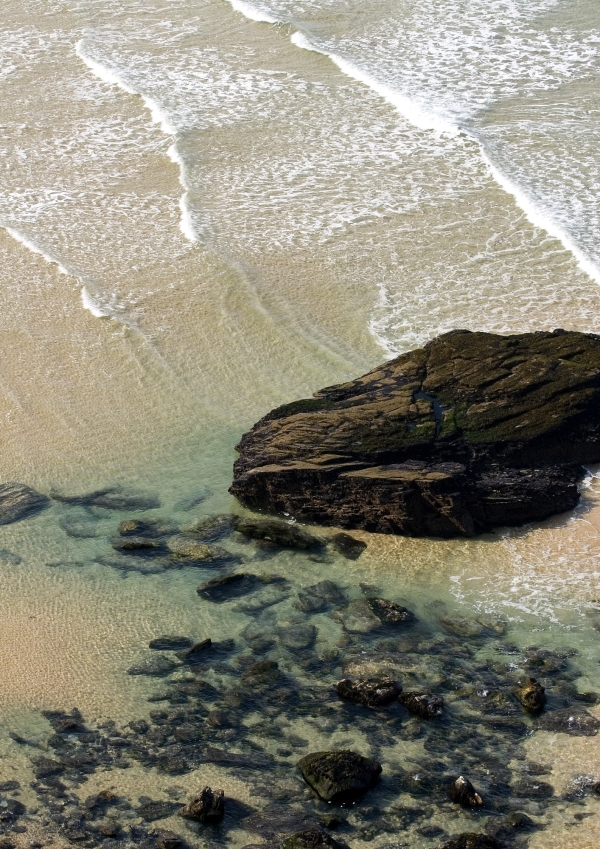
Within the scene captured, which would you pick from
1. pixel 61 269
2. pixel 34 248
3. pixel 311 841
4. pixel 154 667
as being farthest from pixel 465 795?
pixel 34 248

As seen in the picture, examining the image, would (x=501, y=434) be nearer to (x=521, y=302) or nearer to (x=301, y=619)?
(x=301, y=619)

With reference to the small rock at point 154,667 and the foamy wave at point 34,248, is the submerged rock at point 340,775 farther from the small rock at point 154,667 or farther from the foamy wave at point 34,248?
the foamy wave at point 34,248

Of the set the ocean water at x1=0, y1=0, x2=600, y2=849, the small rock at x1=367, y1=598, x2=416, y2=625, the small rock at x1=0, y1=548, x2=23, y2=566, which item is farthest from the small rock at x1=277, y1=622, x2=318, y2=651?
the small rock at x1=0, y1=548, x2=23, y2=566

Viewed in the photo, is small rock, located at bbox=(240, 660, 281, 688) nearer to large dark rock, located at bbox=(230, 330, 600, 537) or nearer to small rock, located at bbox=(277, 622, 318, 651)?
small rock, located at bbox=(277, 622, 318, 651)

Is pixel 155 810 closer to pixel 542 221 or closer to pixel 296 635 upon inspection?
pixel 296 635

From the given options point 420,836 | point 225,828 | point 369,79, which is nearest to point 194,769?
point 225,828

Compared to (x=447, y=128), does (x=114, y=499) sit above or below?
below
